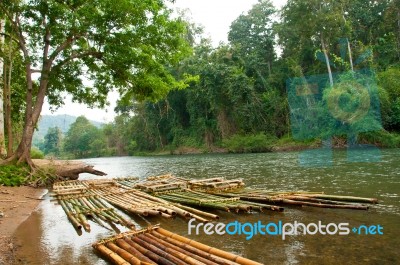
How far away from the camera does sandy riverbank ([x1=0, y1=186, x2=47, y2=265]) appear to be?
207 inches

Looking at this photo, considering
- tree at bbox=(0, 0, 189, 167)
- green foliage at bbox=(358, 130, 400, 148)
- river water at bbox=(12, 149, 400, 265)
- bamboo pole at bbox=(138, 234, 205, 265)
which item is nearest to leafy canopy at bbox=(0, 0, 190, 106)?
tree at bbox=(0, 0, 189, 167)

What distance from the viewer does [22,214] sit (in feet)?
26.4

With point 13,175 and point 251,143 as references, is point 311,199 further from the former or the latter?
point 251,143

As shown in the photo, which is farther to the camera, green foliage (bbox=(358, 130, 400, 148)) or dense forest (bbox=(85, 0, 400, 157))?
dense forest (bbox=(85, 0, 400, 157))

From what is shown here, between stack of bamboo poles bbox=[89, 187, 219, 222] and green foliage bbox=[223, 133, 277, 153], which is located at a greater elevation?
green foliage bbox=[223, 133, 277, 153]

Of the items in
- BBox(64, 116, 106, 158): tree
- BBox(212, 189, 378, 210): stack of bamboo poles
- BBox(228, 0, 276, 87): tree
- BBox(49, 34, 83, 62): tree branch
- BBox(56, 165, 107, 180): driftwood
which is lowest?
BBox(212, 189, 378, 210): stack of bamboo poles

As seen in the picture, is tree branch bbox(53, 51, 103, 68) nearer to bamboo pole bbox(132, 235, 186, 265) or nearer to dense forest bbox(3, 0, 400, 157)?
dense forest bbox(3, 0, 400, 157)

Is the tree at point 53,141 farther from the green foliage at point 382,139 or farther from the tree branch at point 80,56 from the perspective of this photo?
the tree branch at point 80,56

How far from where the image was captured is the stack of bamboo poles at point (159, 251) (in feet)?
13.6

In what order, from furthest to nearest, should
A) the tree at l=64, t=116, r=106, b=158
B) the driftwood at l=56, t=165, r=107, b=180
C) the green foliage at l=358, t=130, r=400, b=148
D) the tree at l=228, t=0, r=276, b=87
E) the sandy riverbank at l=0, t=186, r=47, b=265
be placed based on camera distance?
the tree at l=64, t=116, r=106, b=158 → the tree at l=228, t=0, r=276, b=87 → the green foliage at l=358, t=130, r=400, b=148 → the driftwood at l=56, t=165, r=107, b=180 → the sandy riverbank at l=0, t=186, r=47, b=265

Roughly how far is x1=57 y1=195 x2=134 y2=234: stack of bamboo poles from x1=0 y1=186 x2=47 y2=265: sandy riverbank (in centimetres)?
93

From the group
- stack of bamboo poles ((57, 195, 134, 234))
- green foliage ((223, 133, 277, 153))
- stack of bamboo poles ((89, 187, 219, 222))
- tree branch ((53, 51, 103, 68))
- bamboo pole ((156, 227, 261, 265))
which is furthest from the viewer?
green foliage ((223, 133, 277, 153))

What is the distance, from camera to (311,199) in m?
7.64

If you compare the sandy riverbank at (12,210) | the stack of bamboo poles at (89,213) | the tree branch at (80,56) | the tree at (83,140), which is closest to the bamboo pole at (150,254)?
the stack of bamboo poles at (89,213)
